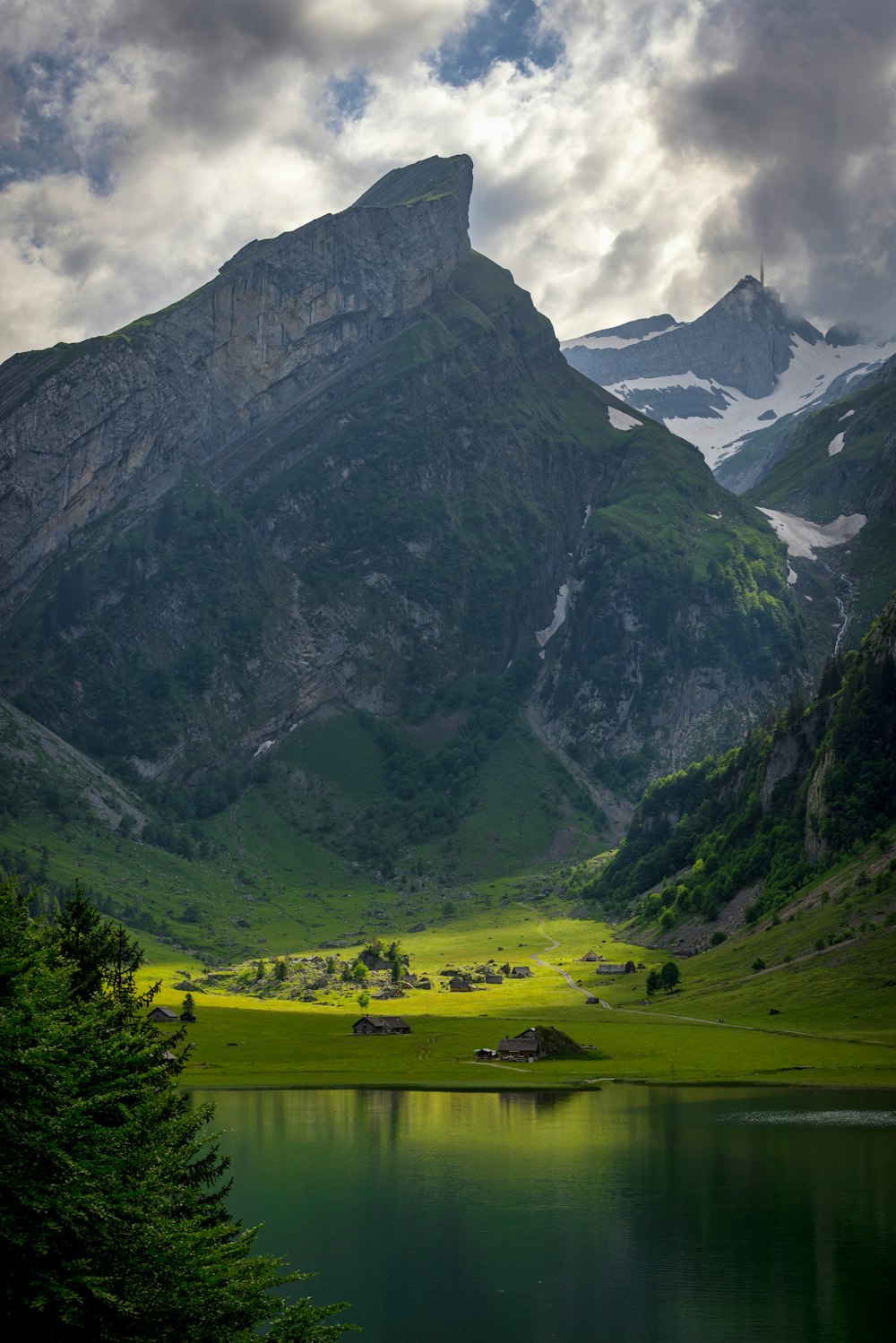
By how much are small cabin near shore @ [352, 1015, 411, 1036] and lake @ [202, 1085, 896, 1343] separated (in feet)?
178

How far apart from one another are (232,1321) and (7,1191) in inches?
291

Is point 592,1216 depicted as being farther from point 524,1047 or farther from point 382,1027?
point 382,1027

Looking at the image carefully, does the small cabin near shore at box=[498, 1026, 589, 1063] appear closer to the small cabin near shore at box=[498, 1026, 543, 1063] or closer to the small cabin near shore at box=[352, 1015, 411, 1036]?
the small cabin near shore at box=[498, 1026, 543, 1063]

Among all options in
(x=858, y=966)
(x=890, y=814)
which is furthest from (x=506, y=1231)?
(x=890, y=814)

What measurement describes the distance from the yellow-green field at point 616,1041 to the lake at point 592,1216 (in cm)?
1547

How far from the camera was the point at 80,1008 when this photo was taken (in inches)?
1692

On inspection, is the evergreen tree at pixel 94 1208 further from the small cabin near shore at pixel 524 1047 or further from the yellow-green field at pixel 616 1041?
the small cabin near shore at pixel 524 1047

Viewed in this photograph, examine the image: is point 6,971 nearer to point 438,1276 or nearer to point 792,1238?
point 438,1276

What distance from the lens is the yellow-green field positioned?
12888 centimetres

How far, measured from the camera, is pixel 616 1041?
495ft

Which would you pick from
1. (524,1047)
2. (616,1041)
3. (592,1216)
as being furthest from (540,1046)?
(592,1216)

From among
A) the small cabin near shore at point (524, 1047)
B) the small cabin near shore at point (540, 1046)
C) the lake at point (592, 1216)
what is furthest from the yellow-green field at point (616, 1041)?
the lake at point (592, 1216)

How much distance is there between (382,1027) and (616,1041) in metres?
→ 32.4

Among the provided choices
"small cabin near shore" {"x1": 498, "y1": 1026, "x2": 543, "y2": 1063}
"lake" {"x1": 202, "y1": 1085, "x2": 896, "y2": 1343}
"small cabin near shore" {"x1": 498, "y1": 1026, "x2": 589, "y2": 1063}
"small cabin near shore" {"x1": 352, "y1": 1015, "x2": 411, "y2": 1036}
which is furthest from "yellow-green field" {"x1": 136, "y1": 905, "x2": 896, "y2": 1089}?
"lake" {"x1": 202, "y1": 1085, "x2": 896, "y2": 1343}
